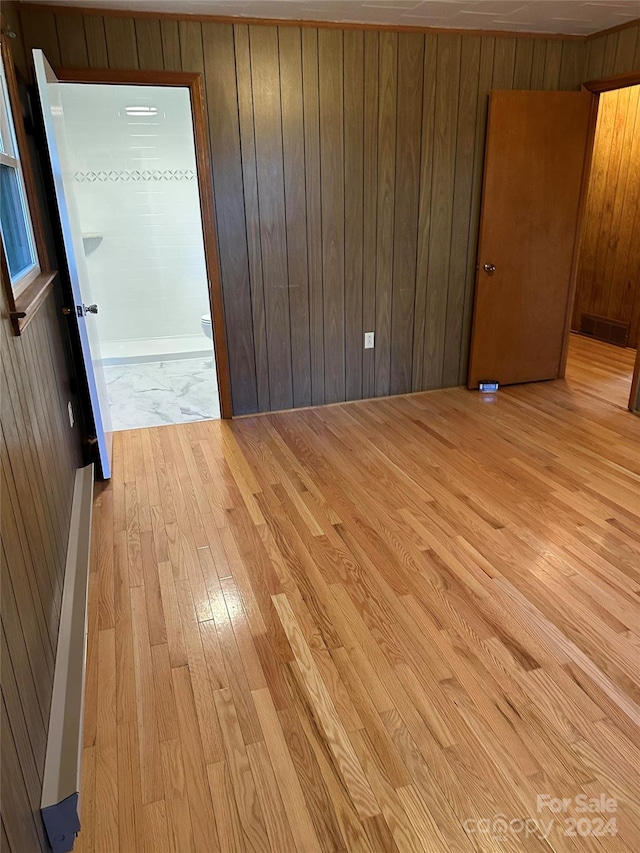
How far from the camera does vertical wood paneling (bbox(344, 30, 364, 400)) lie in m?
3.58

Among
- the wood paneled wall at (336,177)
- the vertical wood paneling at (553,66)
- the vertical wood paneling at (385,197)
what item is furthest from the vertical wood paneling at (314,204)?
the vertical wood paneling at (553,66)

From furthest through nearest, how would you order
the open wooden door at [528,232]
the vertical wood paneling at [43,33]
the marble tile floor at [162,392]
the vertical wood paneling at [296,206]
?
the marble tile floor at [162,392] → the open wooden door at [528,232] → the vertical wood paneling at [296,206] → the vertical wood paneling at [43,33]

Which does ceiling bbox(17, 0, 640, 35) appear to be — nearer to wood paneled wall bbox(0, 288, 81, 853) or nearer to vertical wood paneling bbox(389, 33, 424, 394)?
vertical wood paneling bbox(389, 33, 424, 394)

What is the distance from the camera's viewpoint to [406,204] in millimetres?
3967

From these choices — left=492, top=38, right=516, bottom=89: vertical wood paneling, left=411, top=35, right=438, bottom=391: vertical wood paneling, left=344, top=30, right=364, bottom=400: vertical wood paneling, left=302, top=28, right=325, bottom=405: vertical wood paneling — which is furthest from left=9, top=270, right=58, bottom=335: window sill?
left=492, top=38, right=516, bottom=89: vertical wood paneling

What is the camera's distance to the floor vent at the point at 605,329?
556 cm

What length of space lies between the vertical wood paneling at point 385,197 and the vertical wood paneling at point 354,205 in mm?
125

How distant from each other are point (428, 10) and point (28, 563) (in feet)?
11.2

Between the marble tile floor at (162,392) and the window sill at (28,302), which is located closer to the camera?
the window sill at (28,302)

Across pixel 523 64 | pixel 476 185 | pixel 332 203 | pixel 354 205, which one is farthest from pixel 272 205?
pixel 523 64

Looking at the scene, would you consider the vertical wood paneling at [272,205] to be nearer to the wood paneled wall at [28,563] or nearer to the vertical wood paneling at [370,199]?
the vertical wood paneling at [370,199]

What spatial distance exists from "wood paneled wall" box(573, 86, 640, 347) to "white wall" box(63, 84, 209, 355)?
3757mm

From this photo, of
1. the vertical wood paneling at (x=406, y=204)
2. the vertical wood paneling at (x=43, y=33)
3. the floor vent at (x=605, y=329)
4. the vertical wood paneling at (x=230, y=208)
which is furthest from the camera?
the floor vent at (x=605, y=329)

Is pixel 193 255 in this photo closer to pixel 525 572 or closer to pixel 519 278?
pixel 519 278
